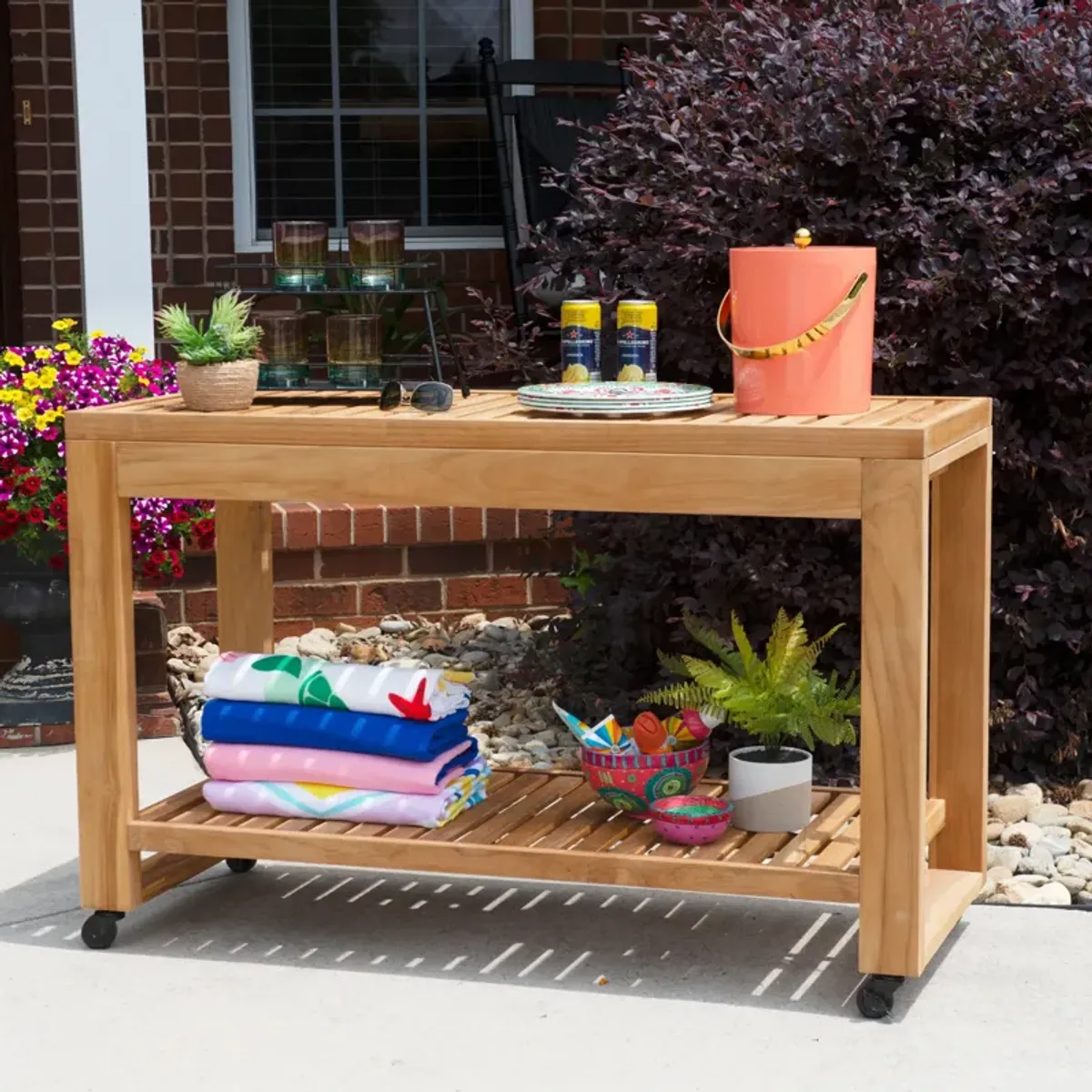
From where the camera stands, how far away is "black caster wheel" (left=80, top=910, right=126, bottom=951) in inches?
123

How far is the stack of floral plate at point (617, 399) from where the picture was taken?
114 inches

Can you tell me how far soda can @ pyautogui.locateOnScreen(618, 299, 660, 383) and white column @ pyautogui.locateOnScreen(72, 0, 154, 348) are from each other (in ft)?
5.88

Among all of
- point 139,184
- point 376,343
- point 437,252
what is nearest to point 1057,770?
point 376,343

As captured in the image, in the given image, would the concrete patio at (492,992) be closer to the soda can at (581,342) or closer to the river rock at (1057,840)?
the river rock at (1057,840)

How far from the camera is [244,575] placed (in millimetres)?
3506

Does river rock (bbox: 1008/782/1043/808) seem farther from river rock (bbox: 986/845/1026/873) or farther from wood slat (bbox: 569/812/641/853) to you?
wood slat (bbox: 569/812/641/853)

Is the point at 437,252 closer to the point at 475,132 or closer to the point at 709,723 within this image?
the point at 475,132

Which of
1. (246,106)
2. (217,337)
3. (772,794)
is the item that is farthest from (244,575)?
(246,106)

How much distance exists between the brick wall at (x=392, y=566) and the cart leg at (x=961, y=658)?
1.84 metres

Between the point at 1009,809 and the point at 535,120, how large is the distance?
308 centimetres

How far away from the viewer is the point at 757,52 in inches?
158

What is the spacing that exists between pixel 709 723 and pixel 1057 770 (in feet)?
3.53

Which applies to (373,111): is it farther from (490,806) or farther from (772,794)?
(772,794)

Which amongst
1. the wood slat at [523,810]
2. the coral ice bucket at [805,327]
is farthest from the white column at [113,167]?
the coral ice bucket at [805,327]
